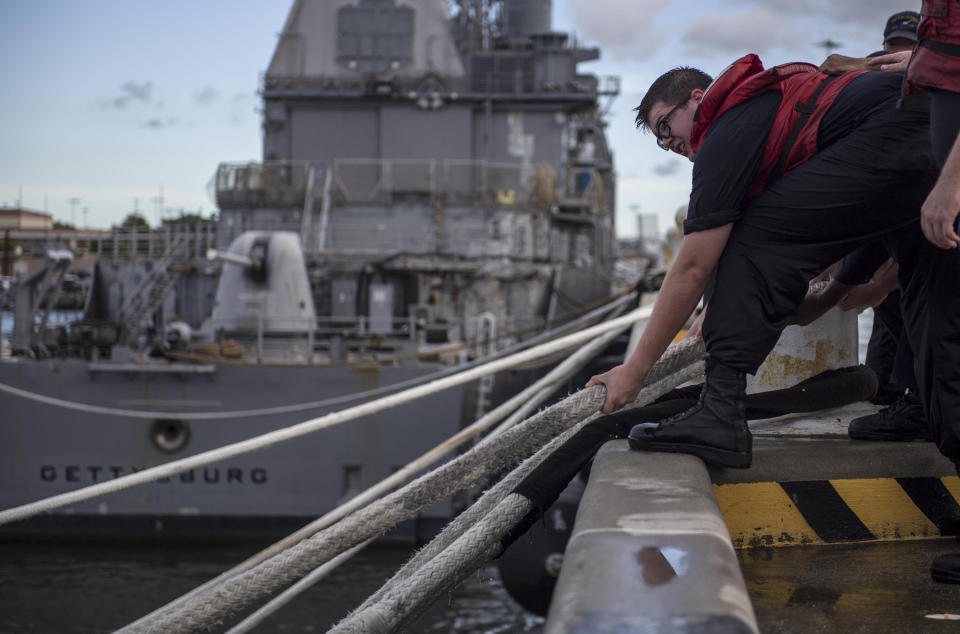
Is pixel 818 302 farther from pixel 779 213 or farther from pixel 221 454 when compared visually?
pixel 221 454

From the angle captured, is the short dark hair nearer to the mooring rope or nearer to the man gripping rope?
the man gripping rope

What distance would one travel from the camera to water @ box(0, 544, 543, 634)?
994 cm

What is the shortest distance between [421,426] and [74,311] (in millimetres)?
9856

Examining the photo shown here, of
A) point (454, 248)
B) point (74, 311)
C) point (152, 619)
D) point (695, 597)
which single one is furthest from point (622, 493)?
point (74, 311)

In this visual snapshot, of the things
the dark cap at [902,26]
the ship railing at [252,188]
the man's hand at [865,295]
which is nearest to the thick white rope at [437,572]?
the man's hand at [865,295]

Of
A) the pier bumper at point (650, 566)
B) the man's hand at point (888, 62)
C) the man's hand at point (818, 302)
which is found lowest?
the pier bumper at point (650, 566)

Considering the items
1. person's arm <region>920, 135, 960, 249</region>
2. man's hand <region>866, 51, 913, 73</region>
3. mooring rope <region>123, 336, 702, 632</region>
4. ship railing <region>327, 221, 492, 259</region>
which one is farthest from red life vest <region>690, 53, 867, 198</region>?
ship railing <region>327, 221, 492, 259</region>

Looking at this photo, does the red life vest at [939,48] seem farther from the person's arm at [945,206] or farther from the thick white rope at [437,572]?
the thick white rope at [437,572]

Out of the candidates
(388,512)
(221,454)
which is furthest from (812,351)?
(221,454)

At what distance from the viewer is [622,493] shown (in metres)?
1.79

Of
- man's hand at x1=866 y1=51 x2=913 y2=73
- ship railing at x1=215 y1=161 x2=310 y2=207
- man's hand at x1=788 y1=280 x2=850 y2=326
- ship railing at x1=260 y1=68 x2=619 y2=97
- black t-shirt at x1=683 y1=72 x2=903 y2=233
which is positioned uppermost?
ship railing at x1=260 y1=68 x2=619 y2=97

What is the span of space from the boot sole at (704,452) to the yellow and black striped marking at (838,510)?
127mm

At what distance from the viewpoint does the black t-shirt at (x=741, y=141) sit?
2.16m

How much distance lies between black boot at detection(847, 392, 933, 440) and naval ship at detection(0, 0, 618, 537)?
8.68m
